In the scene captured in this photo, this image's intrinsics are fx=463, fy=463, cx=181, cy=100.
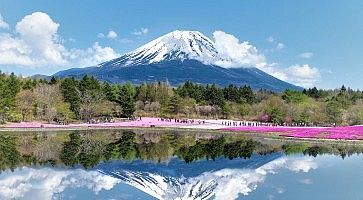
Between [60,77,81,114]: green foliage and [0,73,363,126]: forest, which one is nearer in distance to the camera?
[0,73,363,126]: forest

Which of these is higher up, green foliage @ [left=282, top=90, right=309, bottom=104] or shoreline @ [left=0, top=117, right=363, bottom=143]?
green foliage @ [left=282, top=90, right=309, bottom=104]

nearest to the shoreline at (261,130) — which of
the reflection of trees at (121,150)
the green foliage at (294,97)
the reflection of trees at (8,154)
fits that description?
the reflection of trees at (8,154)

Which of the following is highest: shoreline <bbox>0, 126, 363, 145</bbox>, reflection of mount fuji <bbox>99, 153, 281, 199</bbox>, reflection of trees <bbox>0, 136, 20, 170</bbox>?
shoreline <bbox>0, 126, 363, 145</bbox>

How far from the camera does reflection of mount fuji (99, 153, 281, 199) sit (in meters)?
18.4

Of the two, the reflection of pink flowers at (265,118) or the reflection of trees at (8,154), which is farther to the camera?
the reflection of pink flowers at (265,118)

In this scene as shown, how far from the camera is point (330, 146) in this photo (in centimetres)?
3525

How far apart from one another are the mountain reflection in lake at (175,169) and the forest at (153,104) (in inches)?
768

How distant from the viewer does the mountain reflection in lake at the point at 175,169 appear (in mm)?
18188

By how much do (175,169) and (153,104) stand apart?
151 ft

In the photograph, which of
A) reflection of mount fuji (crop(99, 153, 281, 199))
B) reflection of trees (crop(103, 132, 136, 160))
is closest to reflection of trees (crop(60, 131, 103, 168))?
reflection of trees (crop(103, 132, 136, 160))

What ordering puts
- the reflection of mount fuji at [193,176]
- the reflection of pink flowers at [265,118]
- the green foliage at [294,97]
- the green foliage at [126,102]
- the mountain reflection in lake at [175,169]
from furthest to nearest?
the green foliage at [294,97] < the green foliage at [126,102] < the reflection of pink flowers at [265,118] < the reflection of mount fuji at [193,176] < the mountain reflection in lake at [175,169]

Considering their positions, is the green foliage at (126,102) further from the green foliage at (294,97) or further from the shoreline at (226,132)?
the green foliage at (294,97)

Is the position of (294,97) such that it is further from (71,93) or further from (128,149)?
(128,149)

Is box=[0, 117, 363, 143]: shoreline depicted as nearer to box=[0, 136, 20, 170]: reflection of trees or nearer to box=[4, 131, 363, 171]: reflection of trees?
box=[4, 131, 363, 171]: reflection of trees
